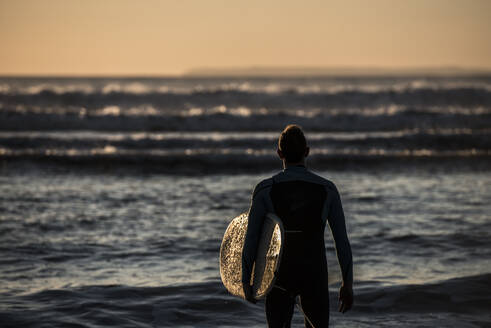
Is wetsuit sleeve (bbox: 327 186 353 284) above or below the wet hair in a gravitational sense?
below

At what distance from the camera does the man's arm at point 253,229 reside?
147 inches

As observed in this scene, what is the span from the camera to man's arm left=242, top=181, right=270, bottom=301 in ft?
12.3

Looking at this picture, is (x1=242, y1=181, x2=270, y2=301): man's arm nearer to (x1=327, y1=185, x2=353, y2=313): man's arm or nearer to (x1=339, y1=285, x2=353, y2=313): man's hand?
(x1=327, y1=185, x2=353, y2=313): man's arm

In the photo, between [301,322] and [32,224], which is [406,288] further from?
[32,224]

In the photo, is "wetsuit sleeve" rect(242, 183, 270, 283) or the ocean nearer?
"wetsuit sleeve" rect(242, 183, 270, 283)

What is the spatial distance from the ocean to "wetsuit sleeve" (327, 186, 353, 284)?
7.07 ft

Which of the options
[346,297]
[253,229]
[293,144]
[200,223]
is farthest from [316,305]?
[200,223]

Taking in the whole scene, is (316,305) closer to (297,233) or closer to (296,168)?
(297,233)

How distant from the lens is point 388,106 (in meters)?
39.7

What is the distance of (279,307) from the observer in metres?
3.80

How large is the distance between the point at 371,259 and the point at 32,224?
5.50 m

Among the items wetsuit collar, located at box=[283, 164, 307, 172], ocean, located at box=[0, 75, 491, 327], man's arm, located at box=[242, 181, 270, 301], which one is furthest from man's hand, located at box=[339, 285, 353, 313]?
ocean, located at box=[0, 75, 491, 327]

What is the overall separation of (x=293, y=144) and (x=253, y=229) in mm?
554

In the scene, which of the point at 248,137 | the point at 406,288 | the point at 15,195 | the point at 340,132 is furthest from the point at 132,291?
the point at 340,132
